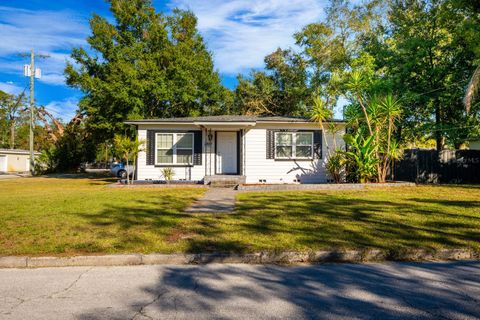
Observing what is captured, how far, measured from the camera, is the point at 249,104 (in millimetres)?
29672

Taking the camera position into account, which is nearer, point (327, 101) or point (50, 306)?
point (50, 306)

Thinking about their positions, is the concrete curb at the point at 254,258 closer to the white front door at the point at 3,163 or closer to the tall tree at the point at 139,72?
the tall tree at the point at 139,72

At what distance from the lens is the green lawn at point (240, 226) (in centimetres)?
500

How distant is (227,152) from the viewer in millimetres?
16188

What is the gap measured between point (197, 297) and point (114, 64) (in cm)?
2265

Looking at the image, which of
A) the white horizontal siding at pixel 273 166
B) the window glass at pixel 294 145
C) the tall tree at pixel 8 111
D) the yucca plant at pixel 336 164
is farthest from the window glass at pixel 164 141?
the tall tree at pixel 8 111

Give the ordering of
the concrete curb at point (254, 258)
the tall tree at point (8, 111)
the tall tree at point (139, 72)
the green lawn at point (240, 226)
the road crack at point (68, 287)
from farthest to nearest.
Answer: the tall tree at point (8, 111) < the tall tree at point (139, 72) < the green lawn at point (240, 226) < the concrete curb at point (254, 258) < the road crack at point (68, 287)

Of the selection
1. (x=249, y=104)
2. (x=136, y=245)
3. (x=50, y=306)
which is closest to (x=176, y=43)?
(x=249, y=104)

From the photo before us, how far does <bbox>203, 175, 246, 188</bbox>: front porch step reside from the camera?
14484 millimetres

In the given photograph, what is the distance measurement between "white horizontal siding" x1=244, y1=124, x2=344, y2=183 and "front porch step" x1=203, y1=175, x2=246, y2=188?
93cm

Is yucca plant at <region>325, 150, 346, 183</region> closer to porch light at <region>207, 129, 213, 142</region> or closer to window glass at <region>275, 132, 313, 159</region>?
window glass at <region>275, 132, 313, 159</region>

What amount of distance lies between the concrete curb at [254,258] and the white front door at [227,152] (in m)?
11.5

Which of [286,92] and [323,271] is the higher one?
[286,92]

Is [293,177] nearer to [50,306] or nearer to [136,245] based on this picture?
[136,245]
